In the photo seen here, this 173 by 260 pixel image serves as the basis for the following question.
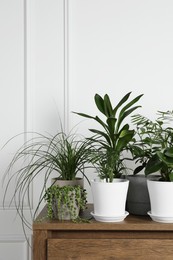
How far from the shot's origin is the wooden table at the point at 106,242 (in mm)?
1140

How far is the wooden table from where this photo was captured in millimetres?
1140

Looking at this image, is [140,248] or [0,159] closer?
[140,248]

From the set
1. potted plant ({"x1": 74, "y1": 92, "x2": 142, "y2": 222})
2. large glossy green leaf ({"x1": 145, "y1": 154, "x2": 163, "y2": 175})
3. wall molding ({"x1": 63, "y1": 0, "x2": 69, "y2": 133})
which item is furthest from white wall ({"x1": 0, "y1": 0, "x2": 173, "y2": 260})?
Result: large glossy green leaf ({"x1": 145, "y1": 154, "x2": 163, "y2": 175})

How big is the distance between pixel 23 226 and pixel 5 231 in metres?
0.10

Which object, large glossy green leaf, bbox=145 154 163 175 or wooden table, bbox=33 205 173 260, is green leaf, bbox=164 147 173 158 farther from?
wooden table, bbox=33 205 173 260

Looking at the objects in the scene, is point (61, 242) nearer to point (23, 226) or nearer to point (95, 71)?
point (23, 226)

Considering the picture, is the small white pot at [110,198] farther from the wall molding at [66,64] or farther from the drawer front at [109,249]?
the wall molding at [66,64]

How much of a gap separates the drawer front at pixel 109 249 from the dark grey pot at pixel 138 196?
14cm

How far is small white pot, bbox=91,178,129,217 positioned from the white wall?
443 millimetres

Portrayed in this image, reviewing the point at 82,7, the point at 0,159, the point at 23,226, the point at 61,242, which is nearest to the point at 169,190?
the point at 61,242

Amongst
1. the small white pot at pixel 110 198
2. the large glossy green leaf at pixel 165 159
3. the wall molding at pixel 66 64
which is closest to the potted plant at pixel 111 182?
the small white pot at pixel 110 198

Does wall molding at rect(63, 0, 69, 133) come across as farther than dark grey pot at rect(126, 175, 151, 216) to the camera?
Yes

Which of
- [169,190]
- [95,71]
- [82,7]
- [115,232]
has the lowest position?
[115,232]

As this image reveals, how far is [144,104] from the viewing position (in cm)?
158
